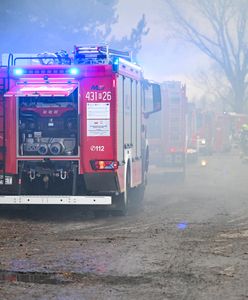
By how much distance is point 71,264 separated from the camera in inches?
253

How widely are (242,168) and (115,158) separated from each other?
1562 cm

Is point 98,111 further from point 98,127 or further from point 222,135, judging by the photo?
point 222,135

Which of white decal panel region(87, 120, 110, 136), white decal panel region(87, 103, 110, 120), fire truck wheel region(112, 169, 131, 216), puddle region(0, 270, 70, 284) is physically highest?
white decal panel region(87, 103, 110, 120)

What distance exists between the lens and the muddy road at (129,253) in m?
5.43

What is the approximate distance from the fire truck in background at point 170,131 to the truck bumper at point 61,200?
30.6 ft

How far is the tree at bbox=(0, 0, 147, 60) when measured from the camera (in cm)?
2367

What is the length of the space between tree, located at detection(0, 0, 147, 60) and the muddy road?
13.4 m

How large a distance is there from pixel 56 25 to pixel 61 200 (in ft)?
56.1

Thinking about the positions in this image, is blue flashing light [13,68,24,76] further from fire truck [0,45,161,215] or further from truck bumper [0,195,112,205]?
truck bumper [0,195,112,205]

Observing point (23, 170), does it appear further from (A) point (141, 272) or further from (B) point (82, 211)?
(A) point (141, 272)

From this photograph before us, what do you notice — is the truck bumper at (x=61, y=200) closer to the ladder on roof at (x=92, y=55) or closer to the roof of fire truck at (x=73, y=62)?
the roof of fire truck at (x=73, y=62)

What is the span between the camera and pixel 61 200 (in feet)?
31.4

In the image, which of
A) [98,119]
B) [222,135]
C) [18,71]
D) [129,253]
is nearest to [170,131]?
[98,119]

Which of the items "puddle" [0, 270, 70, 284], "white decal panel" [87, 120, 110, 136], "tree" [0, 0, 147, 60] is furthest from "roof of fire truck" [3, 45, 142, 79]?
"tree" [0, 0, 147, 60]
